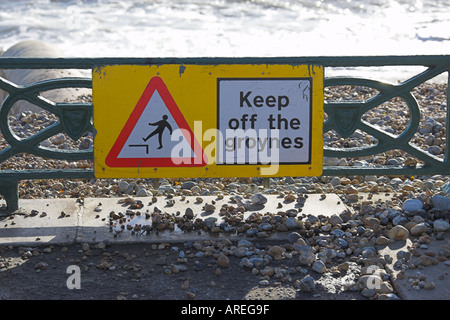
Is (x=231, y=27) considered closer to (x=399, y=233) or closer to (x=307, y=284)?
(x=399, y=233)

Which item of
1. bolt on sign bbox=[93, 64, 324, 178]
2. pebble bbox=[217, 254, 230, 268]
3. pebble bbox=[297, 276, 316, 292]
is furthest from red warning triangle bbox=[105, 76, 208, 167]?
pebble bbox=[297, 276, 316, 292]

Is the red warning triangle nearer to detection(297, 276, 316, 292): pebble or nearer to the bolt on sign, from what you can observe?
the bolt on sign

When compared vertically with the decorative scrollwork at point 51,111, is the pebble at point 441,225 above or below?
below

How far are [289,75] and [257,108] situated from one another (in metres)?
0.30

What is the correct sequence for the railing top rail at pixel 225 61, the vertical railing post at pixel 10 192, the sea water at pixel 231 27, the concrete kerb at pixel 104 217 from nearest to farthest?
1. the concrete kerb at pixel 104 217
2. the railing top rail at pixel 225 61
3. the vertical railing post at pixel 10 192
4. the sea water at pixel 231 27

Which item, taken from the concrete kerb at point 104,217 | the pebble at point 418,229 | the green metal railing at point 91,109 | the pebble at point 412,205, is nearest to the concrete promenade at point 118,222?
the concrete kerb at point 104,217

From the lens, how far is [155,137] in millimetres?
4707

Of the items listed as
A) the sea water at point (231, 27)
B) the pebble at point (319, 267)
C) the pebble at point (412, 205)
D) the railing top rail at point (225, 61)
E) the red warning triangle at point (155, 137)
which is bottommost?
the pebble at point (319, 267)

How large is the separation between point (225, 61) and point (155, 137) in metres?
0.67

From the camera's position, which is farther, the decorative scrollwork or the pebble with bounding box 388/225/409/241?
the decorative scrollwork

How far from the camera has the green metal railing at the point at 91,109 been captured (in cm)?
465

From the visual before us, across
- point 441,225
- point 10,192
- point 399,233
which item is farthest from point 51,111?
point 441,225

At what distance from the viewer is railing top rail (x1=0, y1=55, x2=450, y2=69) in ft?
15.1

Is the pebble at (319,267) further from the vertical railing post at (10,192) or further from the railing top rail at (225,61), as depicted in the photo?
the vertical railing post at (10,192)
